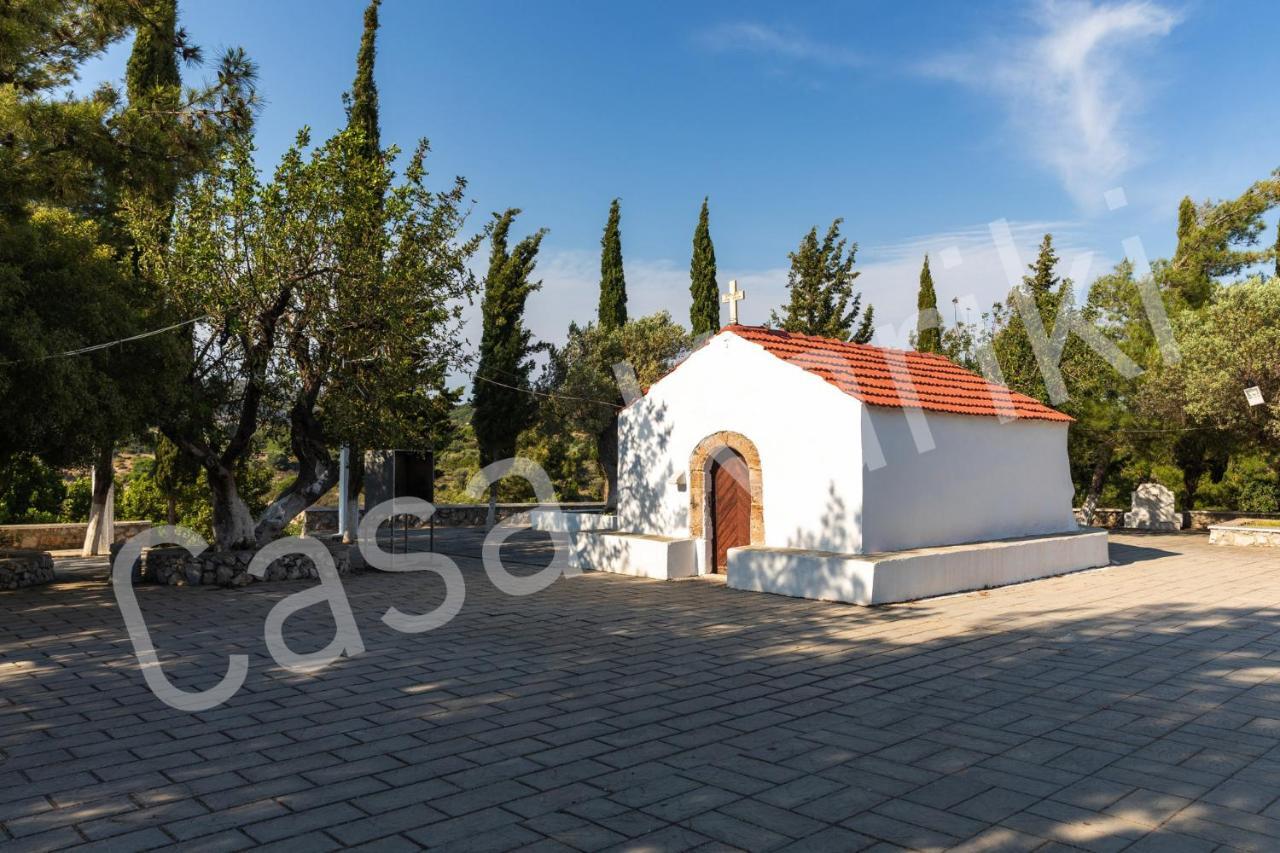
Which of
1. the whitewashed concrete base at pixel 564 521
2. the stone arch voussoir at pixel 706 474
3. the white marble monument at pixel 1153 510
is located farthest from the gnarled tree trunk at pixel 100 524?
the white marble monument at pixel 1153 510

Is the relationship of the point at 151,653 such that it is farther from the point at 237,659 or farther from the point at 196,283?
the point at 196,283

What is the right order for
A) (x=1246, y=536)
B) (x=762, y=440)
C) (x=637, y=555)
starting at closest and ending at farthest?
(x=762, y=440) < (x=637, y=555) < (x=1246, y=536)

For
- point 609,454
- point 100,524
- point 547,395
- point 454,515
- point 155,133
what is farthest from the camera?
point 609,454

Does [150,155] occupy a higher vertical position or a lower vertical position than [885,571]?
higher

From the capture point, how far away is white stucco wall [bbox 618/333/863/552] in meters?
11.9

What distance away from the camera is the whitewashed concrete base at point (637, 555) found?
13.4 meters

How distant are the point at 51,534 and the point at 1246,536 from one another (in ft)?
86.0

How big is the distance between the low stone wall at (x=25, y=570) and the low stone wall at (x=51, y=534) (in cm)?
407

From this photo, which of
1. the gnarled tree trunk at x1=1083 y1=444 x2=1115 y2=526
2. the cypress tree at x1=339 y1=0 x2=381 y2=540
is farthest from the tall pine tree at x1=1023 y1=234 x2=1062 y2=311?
the cypress tree at x1=339 y1=0 x2=381 y2=540

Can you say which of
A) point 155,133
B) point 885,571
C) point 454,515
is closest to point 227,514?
point 155,133

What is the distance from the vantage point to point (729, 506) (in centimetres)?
1368

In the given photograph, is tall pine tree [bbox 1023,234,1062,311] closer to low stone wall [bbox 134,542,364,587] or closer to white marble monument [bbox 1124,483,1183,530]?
white marble monument [bbox 1124,483,1183,530]

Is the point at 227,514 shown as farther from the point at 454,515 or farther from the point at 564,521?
the point at 454,515

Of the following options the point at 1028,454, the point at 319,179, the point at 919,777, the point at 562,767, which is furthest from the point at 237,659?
the point at 1028,454
